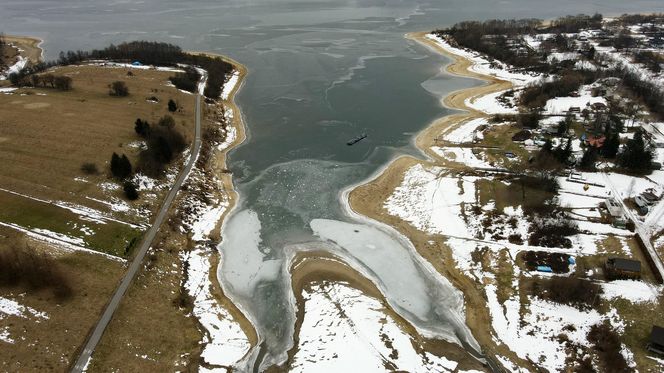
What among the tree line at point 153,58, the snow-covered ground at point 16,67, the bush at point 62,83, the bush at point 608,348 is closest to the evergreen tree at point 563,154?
the bush at point 608,348

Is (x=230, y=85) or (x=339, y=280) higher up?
(x=230, y=85)

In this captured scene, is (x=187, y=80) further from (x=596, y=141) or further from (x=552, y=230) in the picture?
(x=596, y=141)

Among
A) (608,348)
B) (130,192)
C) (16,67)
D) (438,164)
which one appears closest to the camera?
(608,348)

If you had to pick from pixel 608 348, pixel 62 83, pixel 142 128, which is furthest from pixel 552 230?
pixel 62 83

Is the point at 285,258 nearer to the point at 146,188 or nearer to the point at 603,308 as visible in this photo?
the point at 146,188

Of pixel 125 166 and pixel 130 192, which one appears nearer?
pixel 130 192

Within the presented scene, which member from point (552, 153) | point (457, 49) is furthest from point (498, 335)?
point (457, 49)

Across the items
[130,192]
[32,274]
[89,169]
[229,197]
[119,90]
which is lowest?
[229,197]

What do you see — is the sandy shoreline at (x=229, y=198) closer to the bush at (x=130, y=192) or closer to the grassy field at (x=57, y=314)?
the grassy field at (x=57, y=314)
